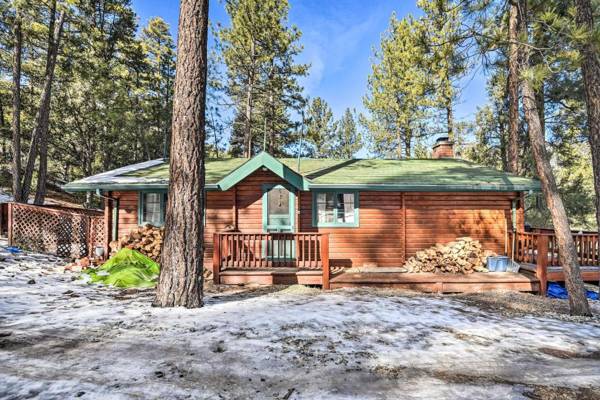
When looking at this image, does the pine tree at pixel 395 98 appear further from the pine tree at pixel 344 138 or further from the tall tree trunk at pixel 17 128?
the tall tree trunk at pixel 17 128

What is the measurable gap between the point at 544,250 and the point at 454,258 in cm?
189

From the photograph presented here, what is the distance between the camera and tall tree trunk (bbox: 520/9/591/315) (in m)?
5.56

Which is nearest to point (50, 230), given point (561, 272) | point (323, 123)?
point (561, 272)

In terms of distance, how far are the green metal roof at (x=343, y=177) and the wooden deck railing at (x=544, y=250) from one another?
1444 mm

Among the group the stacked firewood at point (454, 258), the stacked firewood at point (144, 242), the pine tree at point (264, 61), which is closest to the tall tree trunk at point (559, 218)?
the stacked firewood at point (454, 258)

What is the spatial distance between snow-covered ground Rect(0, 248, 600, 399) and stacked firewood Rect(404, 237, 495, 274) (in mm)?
2314

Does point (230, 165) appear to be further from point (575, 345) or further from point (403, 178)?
point (575, 345)

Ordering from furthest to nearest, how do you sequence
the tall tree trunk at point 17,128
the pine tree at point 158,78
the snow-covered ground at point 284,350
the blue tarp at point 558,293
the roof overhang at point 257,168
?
the pine tree at point 158,78 → the tall tree trunk at point 17,128 → the roof overhang at point 257,168 → the blue tarp at point 558,293 → the snow-covered ground at point 284,350

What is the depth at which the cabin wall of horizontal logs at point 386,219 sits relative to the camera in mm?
8766

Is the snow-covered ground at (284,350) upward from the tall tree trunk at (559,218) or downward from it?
downward

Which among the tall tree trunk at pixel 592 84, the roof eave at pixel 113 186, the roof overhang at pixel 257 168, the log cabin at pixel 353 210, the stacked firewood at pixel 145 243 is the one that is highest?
the tall tree trunk at pixel 592 84

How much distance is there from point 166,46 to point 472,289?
2566 centimetres

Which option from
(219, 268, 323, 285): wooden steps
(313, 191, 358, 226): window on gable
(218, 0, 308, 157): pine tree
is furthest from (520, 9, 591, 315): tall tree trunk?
(218, 0, 308, 157): pine tree

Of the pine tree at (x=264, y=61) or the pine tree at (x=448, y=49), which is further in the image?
the pine tree at (x=264, y=61)
